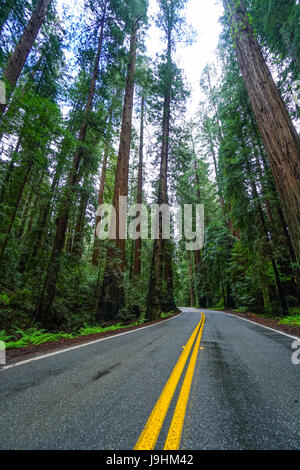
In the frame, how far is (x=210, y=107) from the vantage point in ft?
92.3

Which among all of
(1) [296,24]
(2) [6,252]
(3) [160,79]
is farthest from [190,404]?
(3) [160,79]

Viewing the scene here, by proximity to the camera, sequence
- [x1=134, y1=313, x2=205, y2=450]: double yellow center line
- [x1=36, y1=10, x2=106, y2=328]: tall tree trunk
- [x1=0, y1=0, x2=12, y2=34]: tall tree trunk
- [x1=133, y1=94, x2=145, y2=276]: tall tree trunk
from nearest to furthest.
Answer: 1. [x1=134, y1=313, x2=205, y2=450]: double yellow center line
2. [x1=0, y1=0, x2=12, y2=34]: tall tree trunk
3. [x1=36, y1=10, x2=106, y2=328]: tall tree trunk
4. [x1=133, y1=94, x2=145, y2=276]: tall tree trunk

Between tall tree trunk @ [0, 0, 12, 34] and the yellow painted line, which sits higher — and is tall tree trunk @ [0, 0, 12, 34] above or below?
above

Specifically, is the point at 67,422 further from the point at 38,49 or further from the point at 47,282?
the point at 38,49

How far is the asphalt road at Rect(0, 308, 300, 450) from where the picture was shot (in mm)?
1433

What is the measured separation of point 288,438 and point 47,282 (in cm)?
804

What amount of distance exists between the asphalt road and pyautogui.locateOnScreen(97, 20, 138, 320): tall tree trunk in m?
5.71

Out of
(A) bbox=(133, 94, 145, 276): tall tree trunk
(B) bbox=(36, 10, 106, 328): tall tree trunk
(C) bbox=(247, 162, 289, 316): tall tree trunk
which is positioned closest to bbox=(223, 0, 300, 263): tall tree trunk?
(B) bbox=(36, 10, 106, 328): tall tree trunk

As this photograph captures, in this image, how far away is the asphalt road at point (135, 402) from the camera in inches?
56.4

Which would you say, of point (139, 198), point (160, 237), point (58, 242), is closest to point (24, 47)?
point (58, 242)

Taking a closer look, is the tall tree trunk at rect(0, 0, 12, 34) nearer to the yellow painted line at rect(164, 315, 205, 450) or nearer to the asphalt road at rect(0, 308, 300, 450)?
the asphalt road at rect(0, 308, 300, 450)

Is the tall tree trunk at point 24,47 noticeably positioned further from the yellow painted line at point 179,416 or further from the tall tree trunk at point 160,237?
the yellow painted line at point 179,416

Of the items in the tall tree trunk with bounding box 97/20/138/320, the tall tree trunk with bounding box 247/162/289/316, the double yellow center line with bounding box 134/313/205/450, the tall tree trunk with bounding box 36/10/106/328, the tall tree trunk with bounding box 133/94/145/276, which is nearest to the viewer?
the double yellow center line with bounding box 134/313/205/450
